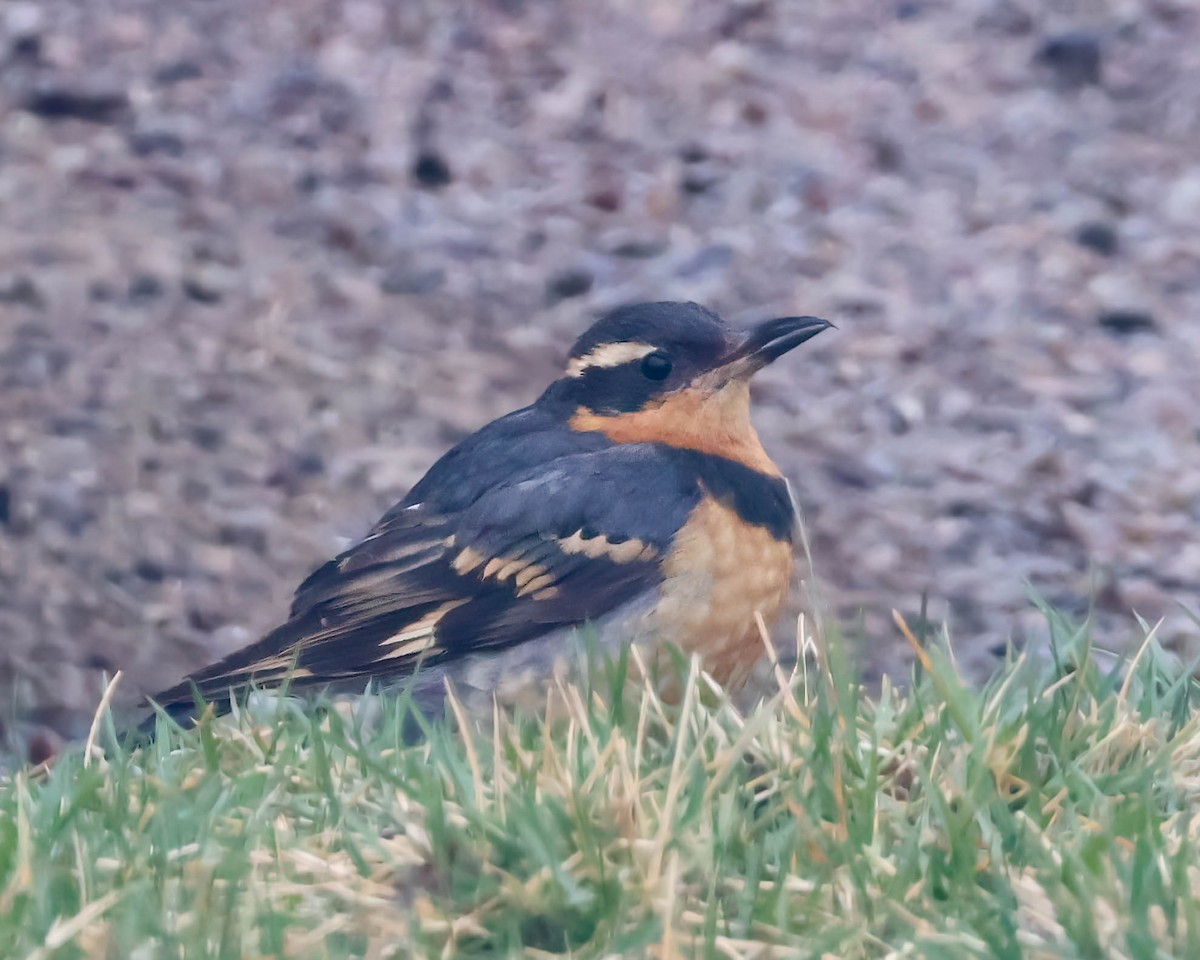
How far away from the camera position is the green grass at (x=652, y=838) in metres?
2.95

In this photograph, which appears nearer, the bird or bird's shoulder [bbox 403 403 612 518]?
the bird

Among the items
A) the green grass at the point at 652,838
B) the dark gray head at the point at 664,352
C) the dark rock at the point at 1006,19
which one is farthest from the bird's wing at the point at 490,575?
the dark rock at the point at 1006,19

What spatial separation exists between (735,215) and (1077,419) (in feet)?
7.37

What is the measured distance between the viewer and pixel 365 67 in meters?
10.1

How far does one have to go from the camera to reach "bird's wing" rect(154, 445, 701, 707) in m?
5.15

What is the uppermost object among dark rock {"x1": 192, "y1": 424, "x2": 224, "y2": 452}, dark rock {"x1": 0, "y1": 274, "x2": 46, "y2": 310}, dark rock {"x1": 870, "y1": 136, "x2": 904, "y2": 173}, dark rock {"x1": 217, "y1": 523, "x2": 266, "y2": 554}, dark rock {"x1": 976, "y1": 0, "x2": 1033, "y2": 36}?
dark rock {"x1": 976, "y1": 0, "x2": 1033, "y2": 36}

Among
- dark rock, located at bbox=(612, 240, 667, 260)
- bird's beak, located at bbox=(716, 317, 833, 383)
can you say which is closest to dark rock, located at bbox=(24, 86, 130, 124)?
dark rock, located at bbox=(612, 240, 667, 260)

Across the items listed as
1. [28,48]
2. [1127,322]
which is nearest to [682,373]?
[1127,322]

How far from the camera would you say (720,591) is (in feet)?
16.7

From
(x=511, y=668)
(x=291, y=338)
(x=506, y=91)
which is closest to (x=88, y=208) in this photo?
(x=291, y=338)

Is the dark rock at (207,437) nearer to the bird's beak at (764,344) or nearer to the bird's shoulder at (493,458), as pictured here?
the bird's shoulder at (493,458)

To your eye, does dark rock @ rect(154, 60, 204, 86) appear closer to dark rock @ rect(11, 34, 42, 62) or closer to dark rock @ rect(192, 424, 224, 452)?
dark rock @ rect(11, 34, 42, 62)

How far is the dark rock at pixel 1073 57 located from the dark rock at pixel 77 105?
208 inches

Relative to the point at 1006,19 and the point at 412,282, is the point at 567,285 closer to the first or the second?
the point at 412,282
